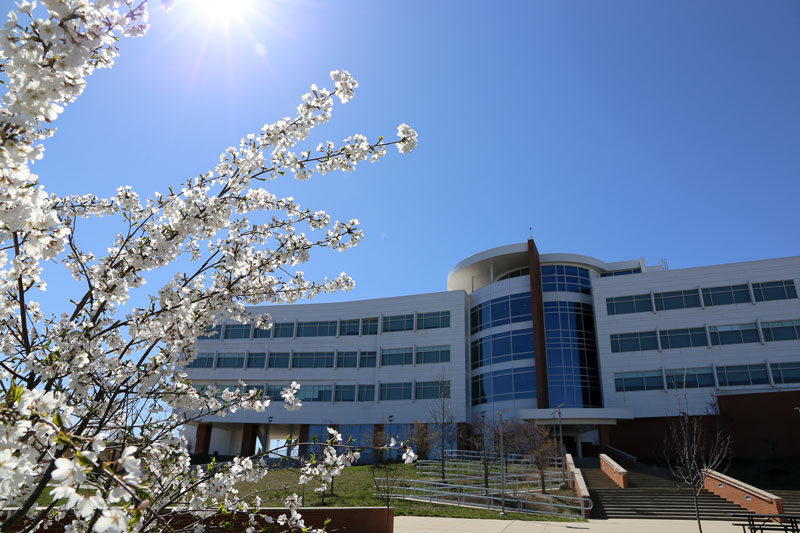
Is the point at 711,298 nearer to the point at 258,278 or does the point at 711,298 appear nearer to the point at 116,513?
the point at 258,278

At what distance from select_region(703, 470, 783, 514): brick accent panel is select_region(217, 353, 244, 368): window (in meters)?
42.6

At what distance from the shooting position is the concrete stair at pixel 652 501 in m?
21.4

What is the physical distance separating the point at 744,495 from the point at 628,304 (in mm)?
22139

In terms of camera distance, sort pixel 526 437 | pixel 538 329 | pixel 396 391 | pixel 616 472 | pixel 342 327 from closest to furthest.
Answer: pixel 616 472 < pixel 526 437 < pixel 538 329 < pixel 396 391 < pixel 342 327

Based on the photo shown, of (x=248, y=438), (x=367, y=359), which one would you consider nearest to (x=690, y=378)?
(x=367, y=359)

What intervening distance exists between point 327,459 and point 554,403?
129 ft

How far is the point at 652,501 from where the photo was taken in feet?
75.2

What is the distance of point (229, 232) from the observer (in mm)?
5742

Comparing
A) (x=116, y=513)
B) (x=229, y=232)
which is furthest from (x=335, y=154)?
(x=116, y=513)

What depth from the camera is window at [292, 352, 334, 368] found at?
167 feet

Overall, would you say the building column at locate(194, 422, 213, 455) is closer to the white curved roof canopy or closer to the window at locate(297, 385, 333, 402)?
the window at locate(297, 385, 333, 402)

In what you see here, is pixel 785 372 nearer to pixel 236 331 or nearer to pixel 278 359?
pixel 278 359

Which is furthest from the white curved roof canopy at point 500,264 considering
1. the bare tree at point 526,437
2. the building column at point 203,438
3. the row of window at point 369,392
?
the building column at point 203,438

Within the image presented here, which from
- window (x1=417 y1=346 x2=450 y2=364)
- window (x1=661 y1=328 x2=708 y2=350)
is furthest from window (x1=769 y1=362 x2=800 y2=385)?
window (x1=417 y1=346 x2=450 y2=364)
